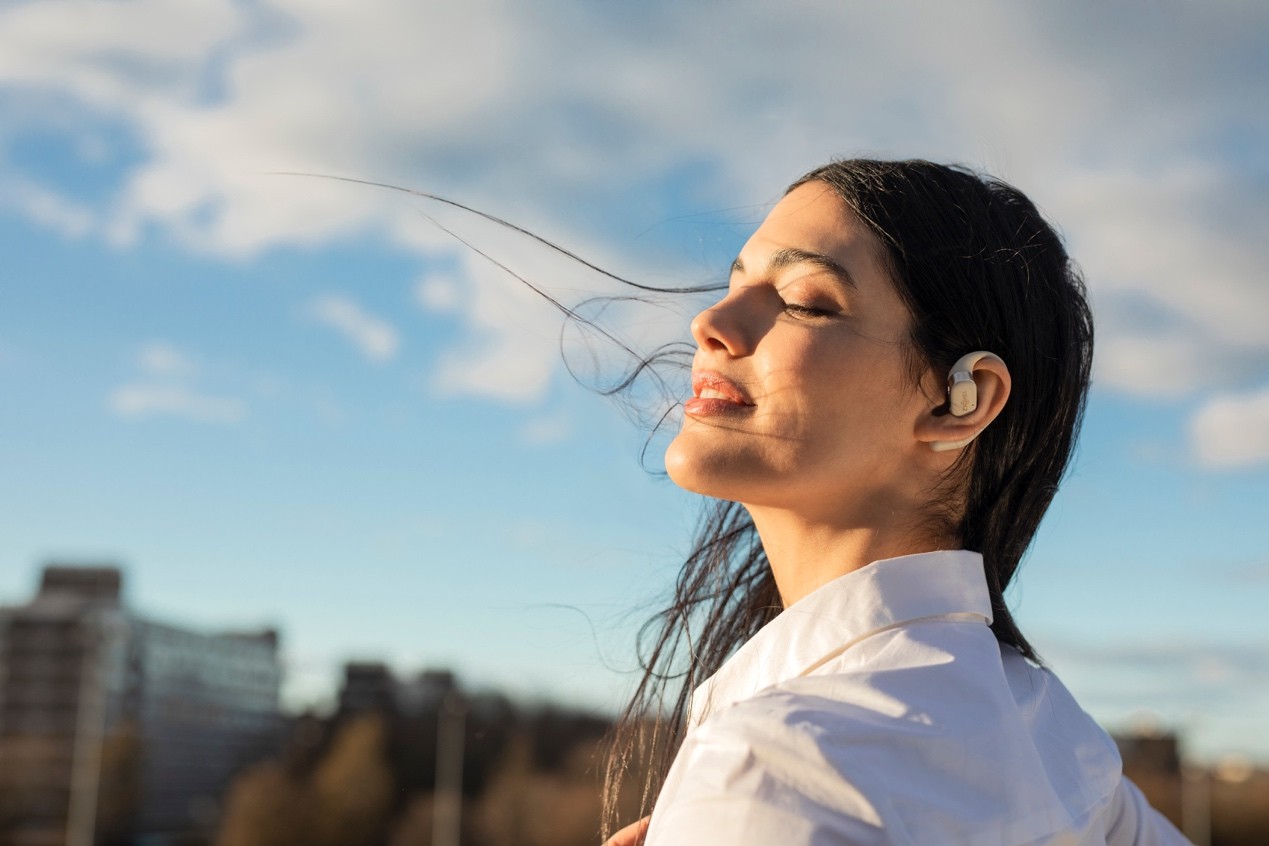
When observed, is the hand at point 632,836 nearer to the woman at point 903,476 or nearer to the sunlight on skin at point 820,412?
the woman at point 903,476

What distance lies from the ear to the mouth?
0.29 m

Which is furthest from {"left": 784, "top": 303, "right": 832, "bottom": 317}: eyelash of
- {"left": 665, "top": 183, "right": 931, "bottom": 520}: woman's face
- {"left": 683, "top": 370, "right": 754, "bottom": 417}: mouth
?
{"left": 683, "top": 370, "right": 754, "bottom": 417}: mouth

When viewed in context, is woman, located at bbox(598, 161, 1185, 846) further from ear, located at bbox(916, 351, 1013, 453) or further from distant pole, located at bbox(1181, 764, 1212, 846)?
distant pole, located at bbox(1181, 764, 1212, 846)

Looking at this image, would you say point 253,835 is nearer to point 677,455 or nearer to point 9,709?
point 9,709

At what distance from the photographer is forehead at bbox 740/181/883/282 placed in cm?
199

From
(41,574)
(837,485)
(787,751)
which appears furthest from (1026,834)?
(41,574)

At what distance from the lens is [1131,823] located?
2.01m

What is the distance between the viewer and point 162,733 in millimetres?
68312

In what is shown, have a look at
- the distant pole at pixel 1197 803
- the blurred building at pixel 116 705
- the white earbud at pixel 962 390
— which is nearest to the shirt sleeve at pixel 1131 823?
the white earbud at pixel 962 390

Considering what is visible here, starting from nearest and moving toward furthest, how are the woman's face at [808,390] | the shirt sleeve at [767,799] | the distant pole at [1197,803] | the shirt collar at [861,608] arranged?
the shirt sleeve at [767,799], the shirt collar at [861,608], the woman's face at [808,390], the distant pole at [1197,803]

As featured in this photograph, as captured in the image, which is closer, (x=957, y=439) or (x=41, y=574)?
(x=957, y=439)

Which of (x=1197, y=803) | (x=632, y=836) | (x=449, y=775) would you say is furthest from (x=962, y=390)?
Result: (x=449, y=775)

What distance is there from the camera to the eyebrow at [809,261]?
1.96m

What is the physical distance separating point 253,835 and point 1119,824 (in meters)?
52.8
